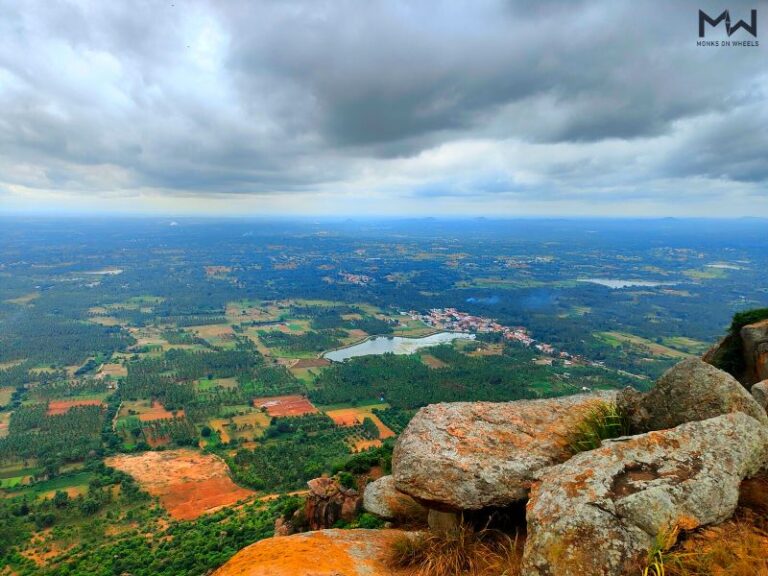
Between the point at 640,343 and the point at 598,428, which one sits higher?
the point at 598,428

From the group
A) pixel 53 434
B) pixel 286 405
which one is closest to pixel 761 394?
pixel 286 405

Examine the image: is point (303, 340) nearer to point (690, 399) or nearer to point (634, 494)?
point (690, 399)

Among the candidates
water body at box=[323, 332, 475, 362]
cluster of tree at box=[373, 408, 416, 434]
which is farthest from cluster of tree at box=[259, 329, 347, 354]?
cluster of tree at box=[373, 408, 416, 434]

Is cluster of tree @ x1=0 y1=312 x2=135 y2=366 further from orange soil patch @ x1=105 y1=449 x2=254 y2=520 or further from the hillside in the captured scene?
the hillside

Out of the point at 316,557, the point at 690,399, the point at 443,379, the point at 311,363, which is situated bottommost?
the point at 311,363

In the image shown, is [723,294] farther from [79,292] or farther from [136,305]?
[79,292]

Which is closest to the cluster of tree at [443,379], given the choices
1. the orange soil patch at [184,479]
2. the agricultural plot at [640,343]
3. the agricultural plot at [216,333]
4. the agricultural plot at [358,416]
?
the agricultural plot at [358,416]

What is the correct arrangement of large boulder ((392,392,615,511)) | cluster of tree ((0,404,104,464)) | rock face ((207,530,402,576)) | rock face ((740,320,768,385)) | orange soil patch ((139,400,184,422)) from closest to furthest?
rock face ((207,530,402,576)), large boulder ((392,392,615,511)), rock face ((740,320,768,385)), cluster of tree ((0,404,104,464)), orange soil patch ((139,400,184,422))
